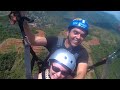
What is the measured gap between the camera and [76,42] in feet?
6.43

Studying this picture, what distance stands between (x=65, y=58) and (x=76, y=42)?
0.17 meters

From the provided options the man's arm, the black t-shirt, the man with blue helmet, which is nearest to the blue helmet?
the man with blue helmet

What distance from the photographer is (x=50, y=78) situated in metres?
1.90

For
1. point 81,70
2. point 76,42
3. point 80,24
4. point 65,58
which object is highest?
point 80,24

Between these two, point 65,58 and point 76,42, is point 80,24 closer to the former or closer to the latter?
point 76,42

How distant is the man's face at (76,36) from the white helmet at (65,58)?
94mm

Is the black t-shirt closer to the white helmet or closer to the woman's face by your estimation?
the white helmet

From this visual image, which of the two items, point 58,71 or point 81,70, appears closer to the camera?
point 58,71

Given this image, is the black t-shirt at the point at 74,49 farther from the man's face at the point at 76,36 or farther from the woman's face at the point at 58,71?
the woman's face at the point at 58,71

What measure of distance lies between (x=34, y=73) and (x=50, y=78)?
0.20 metres

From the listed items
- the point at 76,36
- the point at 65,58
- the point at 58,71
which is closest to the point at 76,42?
the point at 76,36

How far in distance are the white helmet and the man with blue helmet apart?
0.04m

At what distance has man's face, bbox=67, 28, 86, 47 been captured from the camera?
6.39 ft
